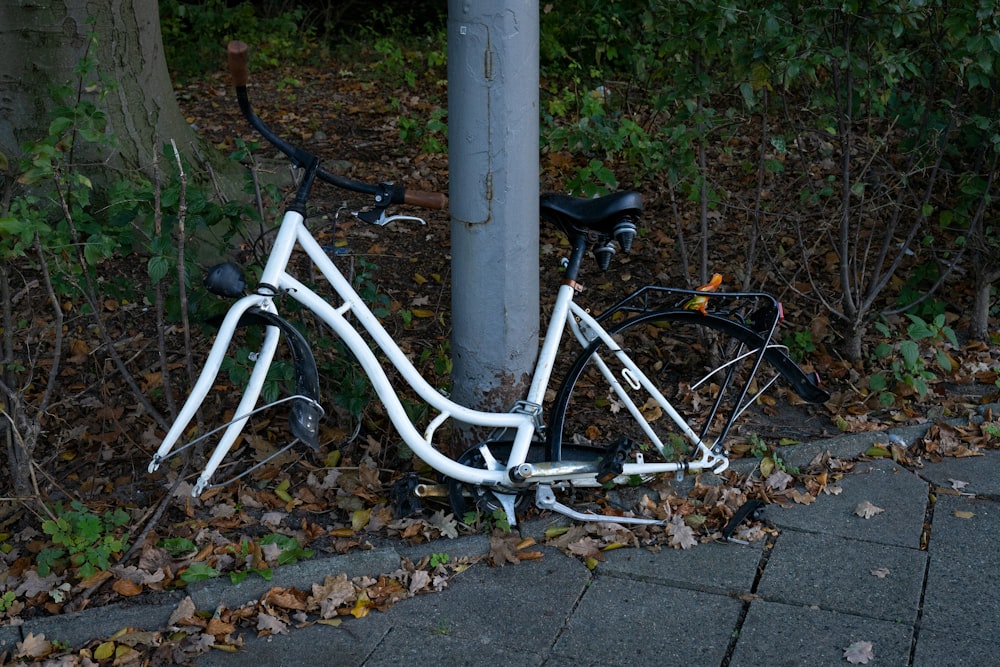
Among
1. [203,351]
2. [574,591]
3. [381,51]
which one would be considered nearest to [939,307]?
[574,591]

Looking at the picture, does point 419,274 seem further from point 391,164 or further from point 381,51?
point 381,51

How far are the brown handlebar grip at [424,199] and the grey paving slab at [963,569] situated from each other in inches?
79.0

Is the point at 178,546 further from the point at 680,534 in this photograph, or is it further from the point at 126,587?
the point at 680,534

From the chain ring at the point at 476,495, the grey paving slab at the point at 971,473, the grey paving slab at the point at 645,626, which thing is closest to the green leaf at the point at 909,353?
the grey paving slab at the point at 971,473

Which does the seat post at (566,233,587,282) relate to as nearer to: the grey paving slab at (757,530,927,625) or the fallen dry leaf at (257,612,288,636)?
the grey paving slab at (757,530,927,625)

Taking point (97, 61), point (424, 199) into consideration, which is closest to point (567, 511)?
point (424, 199)

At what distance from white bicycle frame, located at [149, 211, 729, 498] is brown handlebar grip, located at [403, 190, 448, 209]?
339 millimetres

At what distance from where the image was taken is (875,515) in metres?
3.82

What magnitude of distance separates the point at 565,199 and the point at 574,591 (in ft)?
4.41

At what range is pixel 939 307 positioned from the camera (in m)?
5.13

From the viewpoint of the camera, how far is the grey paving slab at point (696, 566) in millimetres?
3429

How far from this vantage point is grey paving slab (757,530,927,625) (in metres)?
3.28

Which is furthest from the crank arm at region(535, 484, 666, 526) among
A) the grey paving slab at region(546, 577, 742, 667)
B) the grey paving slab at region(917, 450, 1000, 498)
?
the grey paving slab at region(917, 450, 1000, 498)

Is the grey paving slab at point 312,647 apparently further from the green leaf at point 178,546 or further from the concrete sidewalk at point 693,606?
the green leaf at point 178,546
